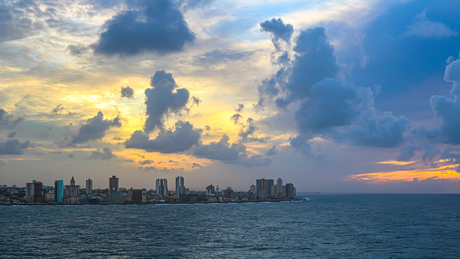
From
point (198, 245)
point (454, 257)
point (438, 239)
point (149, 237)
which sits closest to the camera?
point (454, 257)

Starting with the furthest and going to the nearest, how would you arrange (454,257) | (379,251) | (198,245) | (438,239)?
(438,239) → (198,245) → (379,251) → (454,257)

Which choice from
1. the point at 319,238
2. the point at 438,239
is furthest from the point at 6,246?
the point at 438,239

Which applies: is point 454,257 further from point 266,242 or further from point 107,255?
point 107,255

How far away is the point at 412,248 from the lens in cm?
9219

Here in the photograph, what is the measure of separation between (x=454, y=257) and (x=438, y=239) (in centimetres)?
2952

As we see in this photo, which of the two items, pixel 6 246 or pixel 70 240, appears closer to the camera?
pixel 6 246

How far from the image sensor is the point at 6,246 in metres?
99.5

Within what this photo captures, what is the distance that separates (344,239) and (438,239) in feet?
95.6

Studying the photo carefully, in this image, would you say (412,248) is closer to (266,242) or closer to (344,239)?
(344,239)

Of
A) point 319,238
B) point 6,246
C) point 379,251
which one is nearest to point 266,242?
point 319,238

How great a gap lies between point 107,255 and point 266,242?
46.0 meters

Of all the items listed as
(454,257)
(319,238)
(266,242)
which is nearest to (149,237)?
(266,242)

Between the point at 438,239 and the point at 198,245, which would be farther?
the point at 438,239

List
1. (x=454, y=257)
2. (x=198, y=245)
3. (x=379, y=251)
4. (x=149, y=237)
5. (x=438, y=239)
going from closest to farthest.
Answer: (x=454, y=257)
(x=379, y=251)
(x=198, y=245)
(x=438, y=239)
(x=149, y=237)
